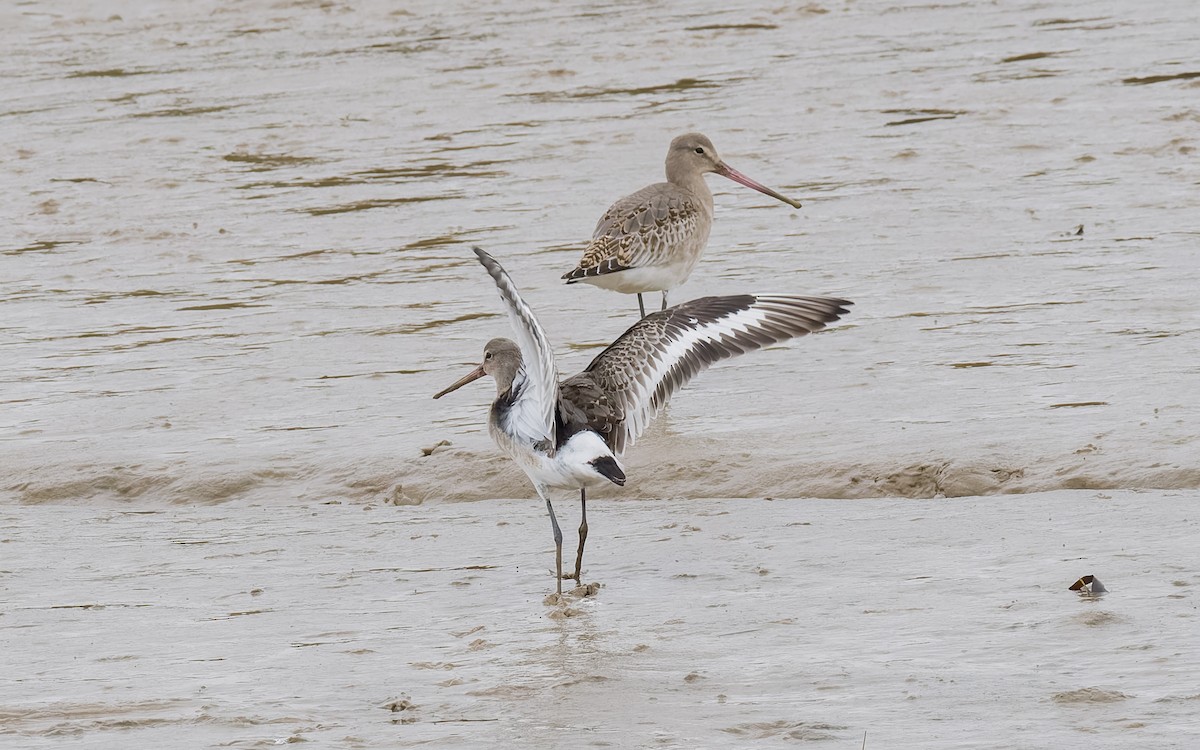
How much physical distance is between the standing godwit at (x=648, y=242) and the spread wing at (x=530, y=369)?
2764 mm

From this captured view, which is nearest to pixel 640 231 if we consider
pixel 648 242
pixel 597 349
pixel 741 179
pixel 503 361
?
pixel 648 242

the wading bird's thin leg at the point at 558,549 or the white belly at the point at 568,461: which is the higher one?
the white belly at the point at 568,461

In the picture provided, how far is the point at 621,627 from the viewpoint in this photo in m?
6.30

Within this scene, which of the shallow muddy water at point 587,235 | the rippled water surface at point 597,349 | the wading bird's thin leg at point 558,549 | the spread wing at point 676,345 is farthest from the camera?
the shallow muddy water at point 587,235

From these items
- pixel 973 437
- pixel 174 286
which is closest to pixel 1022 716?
pixel 973 437

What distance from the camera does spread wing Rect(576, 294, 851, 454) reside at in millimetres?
7312

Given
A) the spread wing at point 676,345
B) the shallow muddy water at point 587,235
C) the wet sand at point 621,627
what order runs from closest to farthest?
1. the wet sand at point 621,627
2. the spread wing at point 676,345
3. the shallow muddy water at point 587,235

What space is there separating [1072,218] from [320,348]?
4.96 meters

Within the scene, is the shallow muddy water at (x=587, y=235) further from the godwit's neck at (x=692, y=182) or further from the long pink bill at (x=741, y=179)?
the godwit's neck at (x=692, y=182)

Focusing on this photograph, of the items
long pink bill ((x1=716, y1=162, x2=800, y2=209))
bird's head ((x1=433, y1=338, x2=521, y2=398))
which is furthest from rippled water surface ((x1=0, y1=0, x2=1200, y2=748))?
bird's head ((x1=433, y1=338, x2=521, y2=398))

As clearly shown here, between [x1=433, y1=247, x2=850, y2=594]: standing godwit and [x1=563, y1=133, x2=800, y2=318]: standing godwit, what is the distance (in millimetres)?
2109

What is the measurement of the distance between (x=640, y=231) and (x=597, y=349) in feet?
2.27

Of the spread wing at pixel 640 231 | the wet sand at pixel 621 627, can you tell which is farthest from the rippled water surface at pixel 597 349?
the spread wing at pixel 640 231

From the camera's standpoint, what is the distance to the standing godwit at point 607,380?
6.70 m
